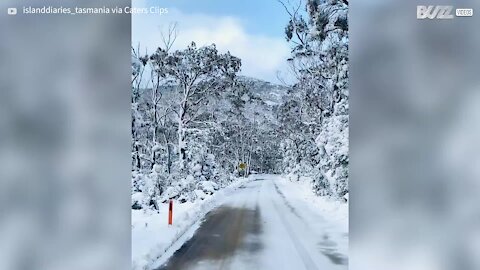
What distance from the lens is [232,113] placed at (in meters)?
2.22

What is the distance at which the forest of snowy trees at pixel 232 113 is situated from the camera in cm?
190

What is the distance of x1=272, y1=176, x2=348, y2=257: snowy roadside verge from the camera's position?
1794 mm
